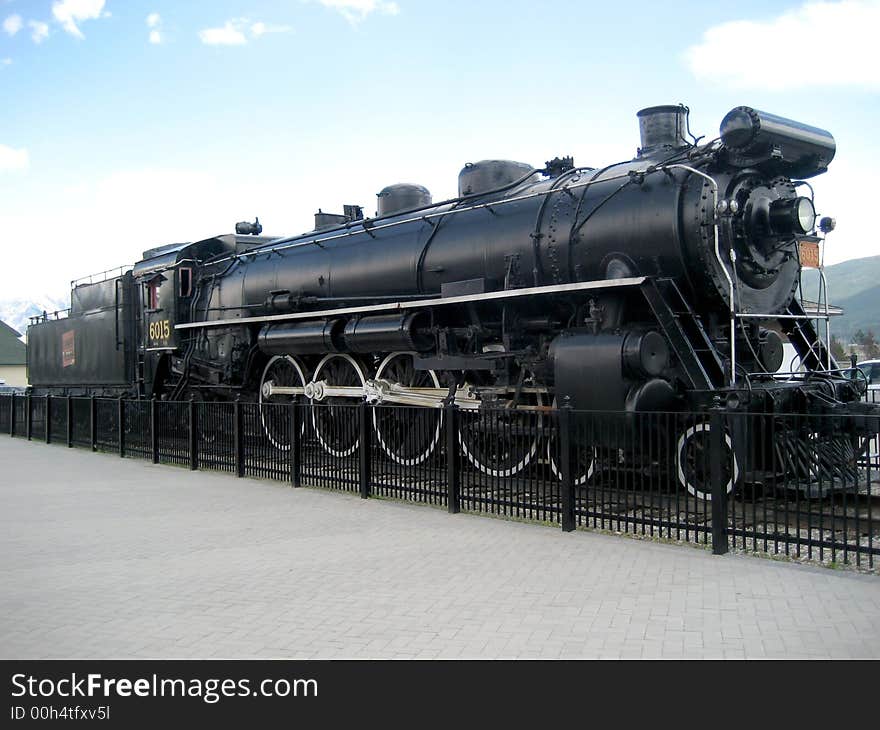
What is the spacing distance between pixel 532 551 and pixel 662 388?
236 centimetres

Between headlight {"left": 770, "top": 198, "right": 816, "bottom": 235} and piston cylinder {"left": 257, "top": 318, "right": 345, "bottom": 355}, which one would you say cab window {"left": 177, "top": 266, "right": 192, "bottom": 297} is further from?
headlight {"left": 770, "top": 198, "right": 816, "bottom": 235}

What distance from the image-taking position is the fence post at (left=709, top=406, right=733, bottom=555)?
21.9ft

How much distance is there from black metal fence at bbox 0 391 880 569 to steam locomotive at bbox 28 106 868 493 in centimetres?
18

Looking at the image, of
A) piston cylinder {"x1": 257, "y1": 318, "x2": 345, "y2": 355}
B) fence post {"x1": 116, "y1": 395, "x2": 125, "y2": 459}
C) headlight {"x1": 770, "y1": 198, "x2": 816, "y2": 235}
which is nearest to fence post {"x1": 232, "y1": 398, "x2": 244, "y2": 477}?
piston cylinder {"x1": 257, "y1": 318, "x2": 345, "y2": 355}

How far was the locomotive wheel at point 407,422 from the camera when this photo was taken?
9625 millimetres

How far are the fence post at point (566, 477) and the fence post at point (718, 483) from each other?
138 cm

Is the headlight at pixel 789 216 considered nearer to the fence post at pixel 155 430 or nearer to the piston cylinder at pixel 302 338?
the piston cylinder at pixel 302 338

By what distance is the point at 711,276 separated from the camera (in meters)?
8.60

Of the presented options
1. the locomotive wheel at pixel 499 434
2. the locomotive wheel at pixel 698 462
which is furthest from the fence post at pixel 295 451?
the locomotive wheel at pixel 698 462

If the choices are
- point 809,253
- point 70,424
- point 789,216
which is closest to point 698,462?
point 789,216

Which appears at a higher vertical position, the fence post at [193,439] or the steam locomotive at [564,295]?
the steam locomotive at [564,295]

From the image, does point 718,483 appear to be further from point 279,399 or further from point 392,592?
point 279,399
